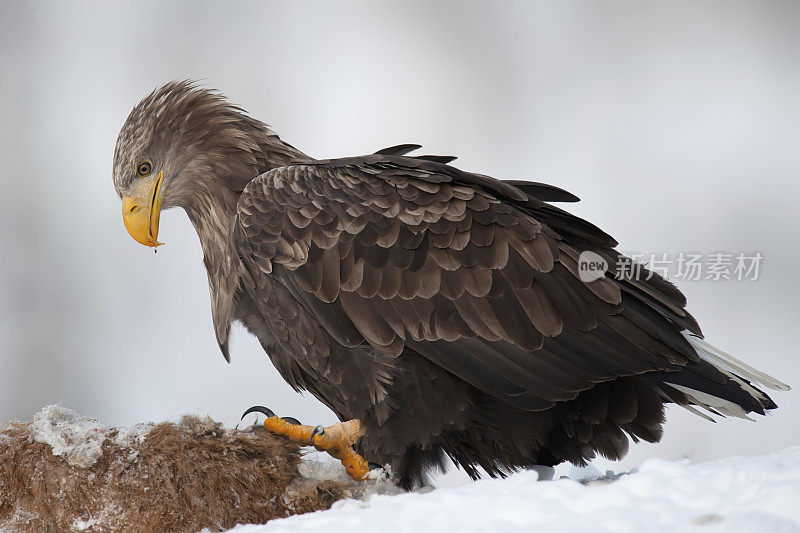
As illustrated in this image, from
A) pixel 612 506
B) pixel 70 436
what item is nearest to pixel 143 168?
pixel 70 436

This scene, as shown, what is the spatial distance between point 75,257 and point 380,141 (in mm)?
994

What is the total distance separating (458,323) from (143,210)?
733 mm

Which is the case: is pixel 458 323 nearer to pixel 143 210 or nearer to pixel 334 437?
pixel 334 437

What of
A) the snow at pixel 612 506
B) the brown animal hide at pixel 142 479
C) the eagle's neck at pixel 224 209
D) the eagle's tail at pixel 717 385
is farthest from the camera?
the eagle's neck at pixel 224 209

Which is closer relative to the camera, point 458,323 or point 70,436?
point 70,436

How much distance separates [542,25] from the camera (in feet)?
7.73

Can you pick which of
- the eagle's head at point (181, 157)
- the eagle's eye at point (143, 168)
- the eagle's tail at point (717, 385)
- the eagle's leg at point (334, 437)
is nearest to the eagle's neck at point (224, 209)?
the eagle's head at point (181, 157)

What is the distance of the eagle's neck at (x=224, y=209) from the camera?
1623mm

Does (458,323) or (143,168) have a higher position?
(143,168)

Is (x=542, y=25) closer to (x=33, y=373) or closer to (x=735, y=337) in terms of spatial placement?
(x=735, y=337)

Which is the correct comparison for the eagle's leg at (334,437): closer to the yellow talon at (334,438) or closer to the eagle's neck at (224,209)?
the yellow talon at (334,438)

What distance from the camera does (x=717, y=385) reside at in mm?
1383

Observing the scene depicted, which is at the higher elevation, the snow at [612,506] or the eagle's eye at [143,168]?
the eagle's eye at [143,168]

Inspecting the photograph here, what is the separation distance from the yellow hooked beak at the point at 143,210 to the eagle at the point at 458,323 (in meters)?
0.23
